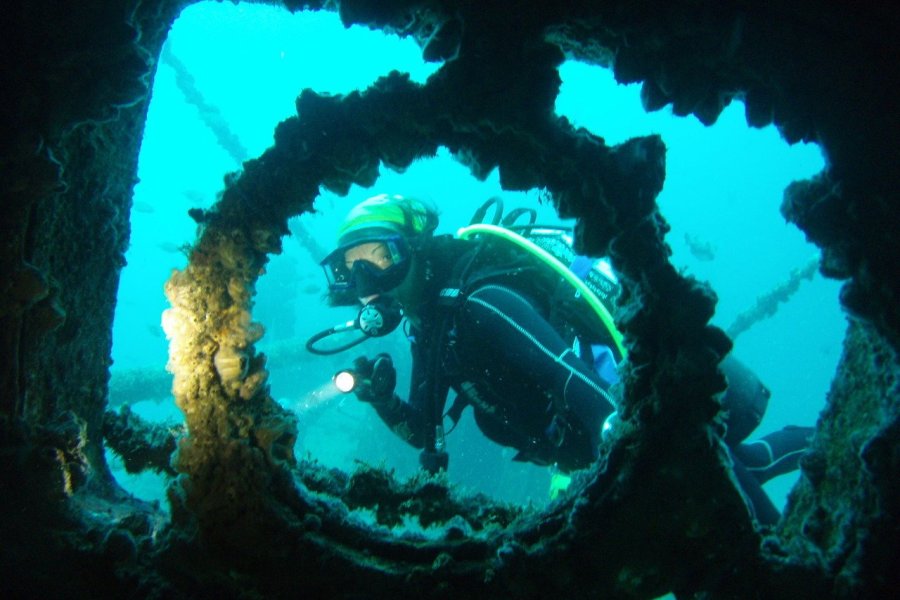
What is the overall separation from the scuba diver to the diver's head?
1cm

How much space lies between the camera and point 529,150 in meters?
1.31

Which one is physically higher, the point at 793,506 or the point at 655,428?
the point at 655,428

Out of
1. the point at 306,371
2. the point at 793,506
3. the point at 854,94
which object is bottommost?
the point at 793,506

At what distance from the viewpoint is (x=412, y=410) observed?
14.3 feet

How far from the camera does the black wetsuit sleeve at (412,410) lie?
423 centimetres

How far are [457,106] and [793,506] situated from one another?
1.57 metres

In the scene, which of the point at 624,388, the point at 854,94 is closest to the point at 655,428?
the point at 624,388

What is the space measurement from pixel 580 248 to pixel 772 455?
3646 millimetres

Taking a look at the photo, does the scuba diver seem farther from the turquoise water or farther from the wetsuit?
the turquoise water

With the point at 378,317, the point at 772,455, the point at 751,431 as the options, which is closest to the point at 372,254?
the point at 378,317

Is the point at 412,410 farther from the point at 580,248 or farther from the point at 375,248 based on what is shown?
the point at 580,248

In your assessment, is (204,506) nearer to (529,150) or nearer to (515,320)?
(529,150)

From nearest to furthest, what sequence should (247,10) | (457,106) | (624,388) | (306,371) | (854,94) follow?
(854,94) → (457,106) → (624,388) → (306,371) → (247,10)

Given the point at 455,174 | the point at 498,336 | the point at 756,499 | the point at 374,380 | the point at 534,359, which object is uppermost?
the point at 455,174
